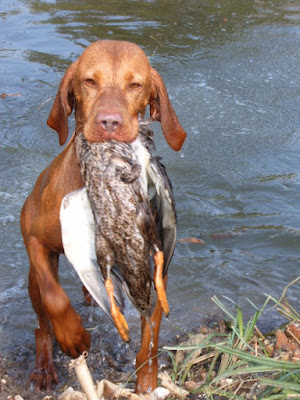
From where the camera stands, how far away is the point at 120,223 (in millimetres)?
2949

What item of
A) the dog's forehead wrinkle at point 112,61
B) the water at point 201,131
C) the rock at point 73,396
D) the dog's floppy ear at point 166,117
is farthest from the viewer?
the water at point 201,131

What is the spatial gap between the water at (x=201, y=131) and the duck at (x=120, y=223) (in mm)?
1116

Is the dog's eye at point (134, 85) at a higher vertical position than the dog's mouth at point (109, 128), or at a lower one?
higher

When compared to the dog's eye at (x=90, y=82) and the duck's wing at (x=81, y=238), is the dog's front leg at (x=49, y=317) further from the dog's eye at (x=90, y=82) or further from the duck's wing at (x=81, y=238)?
the dog's eye at (x=90, y=82)

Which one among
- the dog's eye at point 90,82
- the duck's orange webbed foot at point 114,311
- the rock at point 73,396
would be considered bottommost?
the rock at point 73,396

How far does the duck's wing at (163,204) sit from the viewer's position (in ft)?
9.99

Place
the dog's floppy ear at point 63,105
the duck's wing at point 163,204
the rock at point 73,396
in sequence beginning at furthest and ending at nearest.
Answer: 1. the dog's floppy ear at point 63,105
2. the rock at point 73,396
3. the duck's wing at point 163,204

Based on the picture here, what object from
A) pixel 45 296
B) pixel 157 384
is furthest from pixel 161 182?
pixel 157 384

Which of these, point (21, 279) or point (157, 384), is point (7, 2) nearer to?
point (21, 279)

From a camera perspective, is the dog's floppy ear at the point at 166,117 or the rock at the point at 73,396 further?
the dog's floppy ear at the point at 166,117

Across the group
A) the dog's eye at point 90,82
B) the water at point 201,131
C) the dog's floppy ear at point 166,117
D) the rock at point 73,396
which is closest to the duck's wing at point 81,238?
the rock at point 73,396

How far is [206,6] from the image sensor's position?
10.9 meters

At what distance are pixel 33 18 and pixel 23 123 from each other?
12.1 feet

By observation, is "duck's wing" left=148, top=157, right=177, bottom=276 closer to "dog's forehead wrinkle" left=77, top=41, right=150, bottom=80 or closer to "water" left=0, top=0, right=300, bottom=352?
"dog's forehead wrinkle" left=77, top=41, right=150, bottom=80
